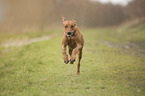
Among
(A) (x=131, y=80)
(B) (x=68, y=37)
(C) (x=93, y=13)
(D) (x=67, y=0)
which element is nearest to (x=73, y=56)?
(B) (x=68, y=37)

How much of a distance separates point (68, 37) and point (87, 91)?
2.41 metres

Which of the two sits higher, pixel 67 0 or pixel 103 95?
pixel 67 0

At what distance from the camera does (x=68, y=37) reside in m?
8.41

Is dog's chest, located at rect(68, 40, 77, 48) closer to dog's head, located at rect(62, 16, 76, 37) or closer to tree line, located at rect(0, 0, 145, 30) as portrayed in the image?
dog's head, located at rect(62, 16, 76, 37)

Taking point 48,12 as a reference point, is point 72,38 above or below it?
below

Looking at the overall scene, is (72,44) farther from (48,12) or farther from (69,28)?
(48,12)

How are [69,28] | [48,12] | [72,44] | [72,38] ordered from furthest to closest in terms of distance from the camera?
[48,12] < [72,44] < [72,38] < [69,28]

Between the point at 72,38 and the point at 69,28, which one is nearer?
the point at 69,28

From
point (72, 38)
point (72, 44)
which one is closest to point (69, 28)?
point (72, 38)

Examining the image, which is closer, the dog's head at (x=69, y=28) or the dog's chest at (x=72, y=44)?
the dog's head at (x=69, y=28)

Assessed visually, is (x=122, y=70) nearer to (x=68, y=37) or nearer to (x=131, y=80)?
(x=131, y=80)

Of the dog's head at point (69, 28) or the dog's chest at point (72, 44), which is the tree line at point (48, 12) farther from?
the dog's head at point (69, 28)

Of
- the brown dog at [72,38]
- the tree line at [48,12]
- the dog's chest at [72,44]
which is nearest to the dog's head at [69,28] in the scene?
the brown dog at [72,38]

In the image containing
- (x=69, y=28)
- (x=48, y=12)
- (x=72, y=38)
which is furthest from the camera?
(x=48, y=12)
